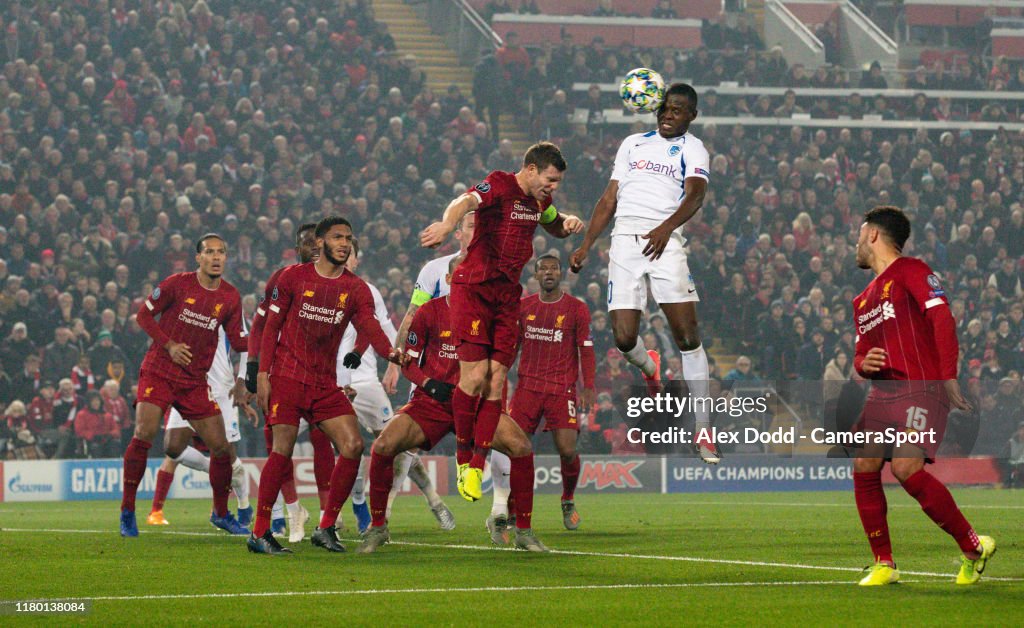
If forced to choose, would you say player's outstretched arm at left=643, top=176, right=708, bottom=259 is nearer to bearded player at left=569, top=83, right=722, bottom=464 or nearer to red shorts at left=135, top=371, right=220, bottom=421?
bearded player at left=569, top=83, right=722, bottom=464

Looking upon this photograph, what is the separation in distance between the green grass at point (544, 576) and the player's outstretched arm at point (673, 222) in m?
2.32

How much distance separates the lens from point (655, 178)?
38.7 feet

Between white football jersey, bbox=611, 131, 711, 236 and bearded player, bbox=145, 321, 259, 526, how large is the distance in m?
3.79

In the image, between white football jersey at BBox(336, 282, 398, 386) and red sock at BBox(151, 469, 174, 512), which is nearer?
white football jersey at BBox(336, 282, 398, 386)

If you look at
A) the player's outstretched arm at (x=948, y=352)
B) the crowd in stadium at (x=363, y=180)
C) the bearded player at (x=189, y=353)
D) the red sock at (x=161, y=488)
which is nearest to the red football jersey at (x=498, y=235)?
the player's outstretched arm at (x=948, y=352)

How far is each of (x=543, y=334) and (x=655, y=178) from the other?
12.0 ft

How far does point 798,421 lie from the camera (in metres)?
24.0

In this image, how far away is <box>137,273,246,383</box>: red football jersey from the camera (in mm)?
13461

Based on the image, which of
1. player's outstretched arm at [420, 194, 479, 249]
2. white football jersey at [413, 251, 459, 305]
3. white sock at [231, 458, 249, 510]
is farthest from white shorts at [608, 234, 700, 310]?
white sock at [231, 458, 249, 510]

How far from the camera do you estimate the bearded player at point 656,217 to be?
38.5ft

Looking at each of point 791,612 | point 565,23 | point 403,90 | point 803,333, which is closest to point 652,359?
point 791,612

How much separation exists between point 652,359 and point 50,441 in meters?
12.0

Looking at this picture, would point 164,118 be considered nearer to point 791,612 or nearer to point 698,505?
point 698,505

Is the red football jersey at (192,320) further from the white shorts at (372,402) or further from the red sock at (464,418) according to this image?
the red sock at (464,418)
